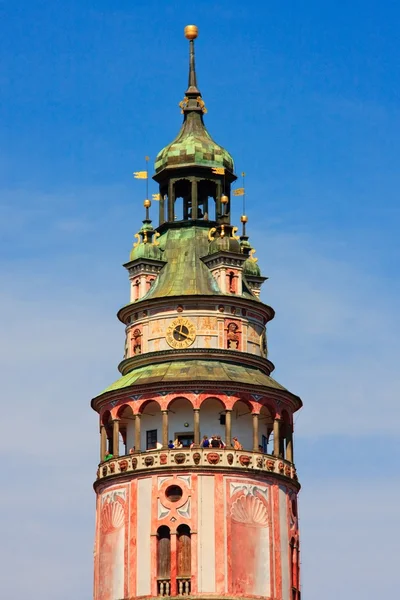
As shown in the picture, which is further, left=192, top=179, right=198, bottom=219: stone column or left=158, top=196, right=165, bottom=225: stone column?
left=158, top=196, right=165, bottom=225: stone column

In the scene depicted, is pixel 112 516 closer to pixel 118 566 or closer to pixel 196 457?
pixel 118 566

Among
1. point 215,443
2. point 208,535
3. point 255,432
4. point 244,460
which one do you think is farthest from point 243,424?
point 208,535

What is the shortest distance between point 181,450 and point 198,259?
13.4 metres

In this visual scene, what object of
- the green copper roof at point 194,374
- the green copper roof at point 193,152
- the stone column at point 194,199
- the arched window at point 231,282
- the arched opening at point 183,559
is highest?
the green copper roof at point 193,152

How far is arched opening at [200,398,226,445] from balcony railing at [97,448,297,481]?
2084mm

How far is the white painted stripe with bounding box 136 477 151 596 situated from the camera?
104 m

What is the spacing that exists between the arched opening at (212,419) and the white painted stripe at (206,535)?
11.8 feet

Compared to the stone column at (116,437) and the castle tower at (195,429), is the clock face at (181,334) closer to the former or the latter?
the castle tower at (195,429)

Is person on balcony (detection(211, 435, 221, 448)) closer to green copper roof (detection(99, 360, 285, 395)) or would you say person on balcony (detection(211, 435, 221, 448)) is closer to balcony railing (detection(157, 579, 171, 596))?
green copper roof (detection(99, 360, 285, 395))

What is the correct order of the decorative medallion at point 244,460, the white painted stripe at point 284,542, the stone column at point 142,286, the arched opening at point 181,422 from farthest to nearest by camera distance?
the stone column at point 142,286, the arched opening at point 181,422, the decorative medallion at point 244,460, the white painted stripe at point 284,542

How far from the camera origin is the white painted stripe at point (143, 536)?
342 feet

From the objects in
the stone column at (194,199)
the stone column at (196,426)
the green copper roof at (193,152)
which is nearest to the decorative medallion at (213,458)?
the stone column at (196,426)

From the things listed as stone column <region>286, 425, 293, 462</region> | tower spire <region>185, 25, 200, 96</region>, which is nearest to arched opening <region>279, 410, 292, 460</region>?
stone column <region>286, 425, 293, 462</region>

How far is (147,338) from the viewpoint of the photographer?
367 feet
